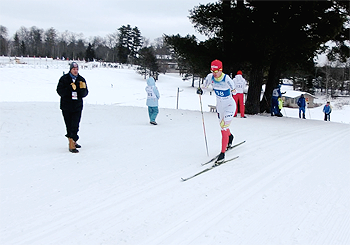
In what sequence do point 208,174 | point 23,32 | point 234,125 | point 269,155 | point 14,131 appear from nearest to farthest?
point 208,174
point 269,155
point 14,131
point 234,125
point 23,32

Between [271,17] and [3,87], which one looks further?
[3,87]

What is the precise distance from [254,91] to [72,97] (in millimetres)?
11485

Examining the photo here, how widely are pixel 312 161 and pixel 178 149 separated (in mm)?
2990

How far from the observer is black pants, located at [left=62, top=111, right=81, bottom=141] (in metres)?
6.62

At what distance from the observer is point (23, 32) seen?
127 metres

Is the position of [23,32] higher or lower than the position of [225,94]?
higher

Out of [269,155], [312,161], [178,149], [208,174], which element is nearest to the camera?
[208,174]

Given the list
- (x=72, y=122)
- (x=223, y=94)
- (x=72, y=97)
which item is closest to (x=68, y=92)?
(x=72, y=97)

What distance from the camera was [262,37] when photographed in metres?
12.9

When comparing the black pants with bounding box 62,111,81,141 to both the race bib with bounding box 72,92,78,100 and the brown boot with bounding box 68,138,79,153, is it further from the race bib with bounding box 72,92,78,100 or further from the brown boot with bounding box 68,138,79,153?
the race bib with bounding box 72,92,78,100

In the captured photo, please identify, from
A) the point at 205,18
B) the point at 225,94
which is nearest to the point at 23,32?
the point at 205,18

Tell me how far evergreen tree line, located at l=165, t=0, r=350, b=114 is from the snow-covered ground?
6.51 meters

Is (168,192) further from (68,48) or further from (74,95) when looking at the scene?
(68,48)

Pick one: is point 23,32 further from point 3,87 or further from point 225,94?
Answer: point 225,94
